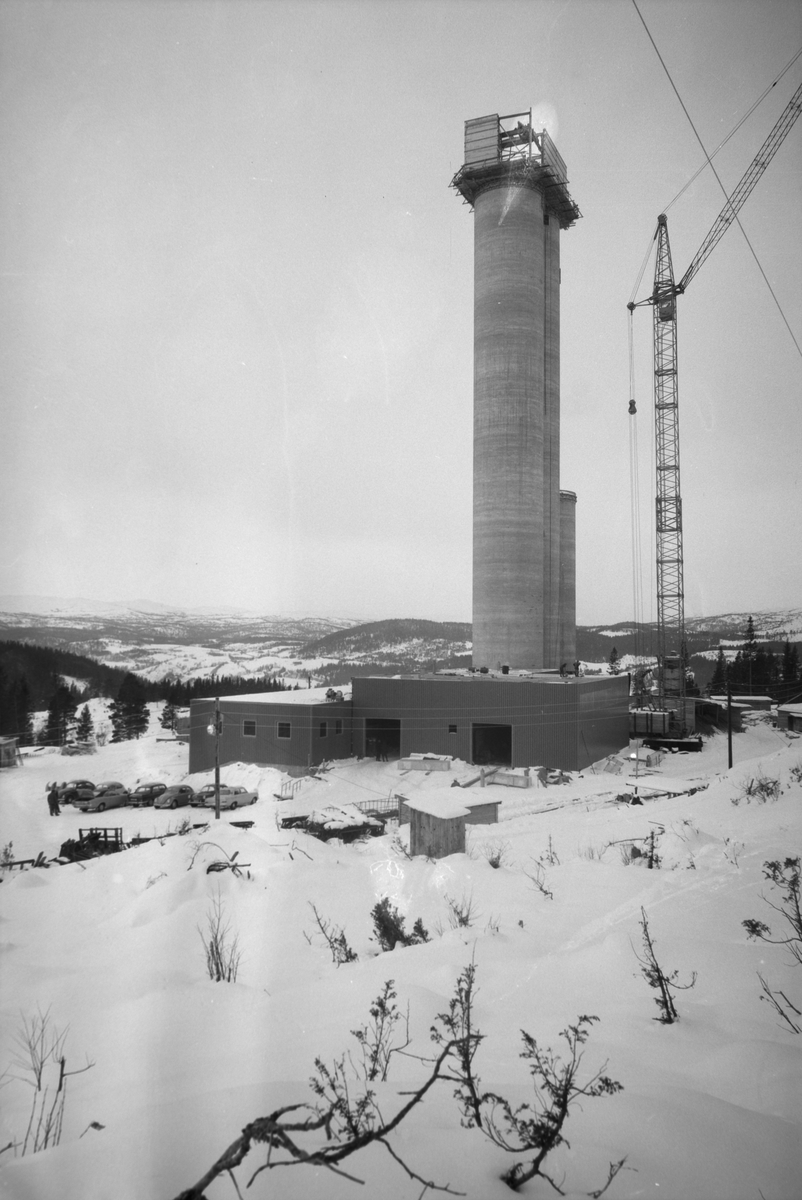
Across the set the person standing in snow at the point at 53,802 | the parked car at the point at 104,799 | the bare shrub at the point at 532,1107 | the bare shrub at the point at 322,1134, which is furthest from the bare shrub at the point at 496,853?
the parked car at the point at 104,799

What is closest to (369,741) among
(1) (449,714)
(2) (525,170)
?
(1) (449,714)

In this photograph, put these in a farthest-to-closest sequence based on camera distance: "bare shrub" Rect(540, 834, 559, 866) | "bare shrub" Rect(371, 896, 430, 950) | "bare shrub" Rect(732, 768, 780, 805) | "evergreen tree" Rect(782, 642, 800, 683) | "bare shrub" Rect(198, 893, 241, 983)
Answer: "evergreen tree" Rect(782, 642, 800, 683)
"bare shrub" Rect(732, 768, 780, 805)
"bare shrub" Rect(540, 834, 559, 866)
"bare shrub" Rect(371, 896, 430, 950)
"bare shrub" Rect(198, 893, 241, 983)

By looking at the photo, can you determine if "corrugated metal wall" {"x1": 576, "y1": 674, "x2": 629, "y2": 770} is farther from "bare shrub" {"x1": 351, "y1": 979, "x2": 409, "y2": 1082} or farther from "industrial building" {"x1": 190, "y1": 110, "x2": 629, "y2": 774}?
"bare shrub" {"x1": 351, "y1": 979, "x2": 409, "y2": 1082}

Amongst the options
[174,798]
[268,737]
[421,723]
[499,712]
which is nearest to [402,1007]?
[174,798]

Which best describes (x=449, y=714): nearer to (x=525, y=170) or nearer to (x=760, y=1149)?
(x=760, y=1149)

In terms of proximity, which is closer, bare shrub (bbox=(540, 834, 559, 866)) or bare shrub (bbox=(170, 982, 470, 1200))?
bare shrub (bbox=(170, 982, 470, 1200))

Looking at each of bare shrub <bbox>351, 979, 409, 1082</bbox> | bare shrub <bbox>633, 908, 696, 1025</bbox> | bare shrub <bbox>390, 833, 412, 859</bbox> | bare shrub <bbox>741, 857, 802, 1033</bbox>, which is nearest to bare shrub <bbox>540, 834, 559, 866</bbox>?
bare shrub <bbox>390, 833, 412, 859</bbox>
